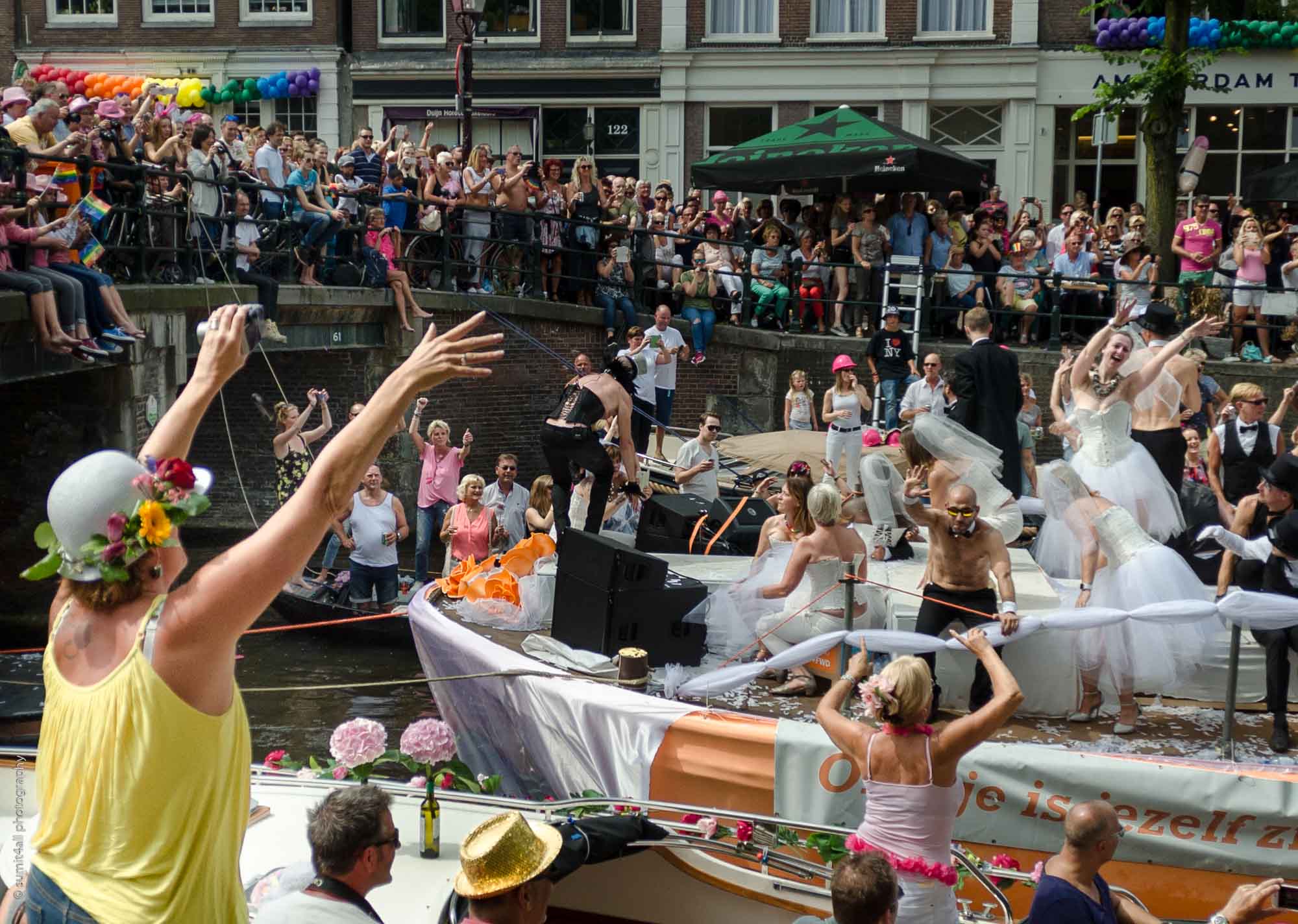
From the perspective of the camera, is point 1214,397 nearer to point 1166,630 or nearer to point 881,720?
point 1166,630

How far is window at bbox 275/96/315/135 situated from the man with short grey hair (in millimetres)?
25483

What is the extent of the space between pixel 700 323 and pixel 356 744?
13942 millimetres

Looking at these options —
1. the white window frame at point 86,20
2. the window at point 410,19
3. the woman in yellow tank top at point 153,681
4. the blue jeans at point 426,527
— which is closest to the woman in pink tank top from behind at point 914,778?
the woman in yellow tank top at point 153,681

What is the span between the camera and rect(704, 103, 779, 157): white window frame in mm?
26500

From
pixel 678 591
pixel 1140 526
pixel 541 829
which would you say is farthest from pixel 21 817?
pixel 1140 526

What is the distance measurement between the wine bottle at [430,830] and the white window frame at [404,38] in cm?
2330

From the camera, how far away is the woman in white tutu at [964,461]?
8.09 meters

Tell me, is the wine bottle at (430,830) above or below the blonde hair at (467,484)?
below

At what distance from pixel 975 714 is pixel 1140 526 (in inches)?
142

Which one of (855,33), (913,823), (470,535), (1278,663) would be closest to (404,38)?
(855,33)

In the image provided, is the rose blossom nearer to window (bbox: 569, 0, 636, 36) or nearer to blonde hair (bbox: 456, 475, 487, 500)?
blonde hair (bbox: 456, 475, 487, 500)

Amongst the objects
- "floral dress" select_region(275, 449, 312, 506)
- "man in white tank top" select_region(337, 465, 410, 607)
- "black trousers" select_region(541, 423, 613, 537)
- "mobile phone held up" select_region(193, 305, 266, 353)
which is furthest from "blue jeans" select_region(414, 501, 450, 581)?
"mobile phone held up" select_region(193, 305, 266, 353)

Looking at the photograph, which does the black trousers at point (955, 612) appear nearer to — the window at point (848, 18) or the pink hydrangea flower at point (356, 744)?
the pink hydrangea flower at point (356, 744)

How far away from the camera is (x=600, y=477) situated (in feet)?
41.2
